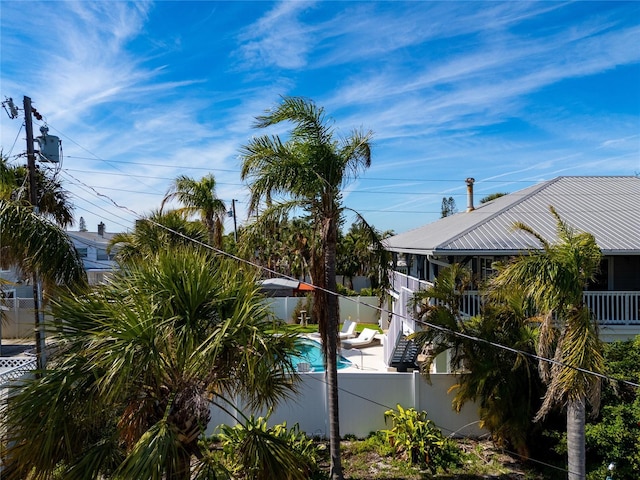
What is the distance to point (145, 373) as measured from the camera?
16.6 feet

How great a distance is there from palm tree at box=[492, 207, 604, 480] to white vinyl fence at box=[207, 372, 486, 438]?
417 centimetres

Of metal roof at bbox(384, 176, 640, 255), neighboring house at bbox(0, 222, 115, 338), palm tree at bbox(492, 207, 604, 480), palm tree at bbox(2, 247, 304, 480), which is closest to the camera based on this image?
palm tree at bbox(2, 247, 304, 480)

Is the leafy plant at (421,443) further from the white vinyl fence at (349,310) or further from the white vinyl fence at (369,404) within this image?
the white vinyl fence at (349,310)

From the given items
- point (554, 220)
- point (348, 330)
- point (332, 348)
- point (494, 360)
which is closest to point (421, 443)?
point (494, 360)

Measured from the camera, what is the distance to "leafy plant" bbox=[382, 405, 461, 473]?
9922 millimetres

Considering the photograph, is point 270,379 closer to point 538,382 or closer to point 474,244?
point 538,382

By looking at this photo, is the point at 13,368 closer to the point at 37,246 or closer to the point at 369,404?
the point at 37,246

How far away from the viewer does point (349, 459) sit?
10.2 m

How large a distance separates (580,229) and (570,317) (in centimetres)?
727

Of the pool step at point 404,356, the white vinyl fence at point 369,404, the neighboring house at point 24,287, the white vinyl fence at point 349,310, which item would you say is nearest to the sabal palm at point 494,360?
the white vinyl fence at point 369,404

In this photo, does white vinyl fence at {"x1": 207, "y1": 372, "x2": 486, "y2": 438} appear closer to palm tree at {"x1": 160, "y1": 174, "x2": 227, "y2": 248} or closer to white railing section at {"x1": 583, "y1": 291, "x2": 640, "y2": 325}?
white railing section at {"x1": 583, "y1": 291, "x2": 640, "y2": 325}

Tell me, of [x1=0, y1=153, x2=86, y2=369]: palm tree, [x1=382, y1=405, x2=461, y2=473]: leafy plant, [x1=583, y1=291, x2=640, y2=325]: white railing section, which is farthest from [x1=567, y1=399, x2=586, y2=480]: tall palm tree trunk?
[x1=0, y1=153, x2=86, y2=369]: palm tree

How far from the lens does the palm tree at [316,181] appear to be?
893 centimetres

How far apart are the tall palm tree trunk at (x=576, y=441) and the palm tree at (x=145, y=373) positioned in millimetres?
4701
